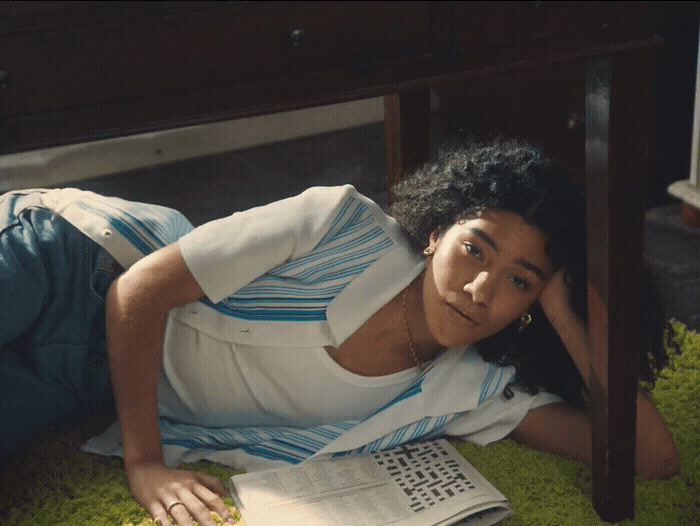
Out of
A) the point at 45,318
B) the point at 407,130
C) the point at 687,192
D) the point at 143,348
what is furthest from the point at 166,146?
the point at 687,192

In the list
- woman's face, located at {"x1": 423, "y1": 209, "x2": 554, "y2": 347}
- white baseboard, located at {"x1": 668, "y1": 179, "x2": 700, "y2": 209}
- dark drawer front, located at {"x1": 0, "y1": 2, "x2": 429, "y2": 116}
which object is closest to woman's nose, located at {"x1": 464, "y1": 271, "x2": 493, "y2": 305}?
woman's face, located at {"x1": 423, "y1": 209, "x2": 554, "y2": 347}

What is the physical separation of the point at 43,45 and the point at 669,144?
1814 mm

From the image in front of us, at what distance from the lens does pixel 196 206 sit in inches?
81.0

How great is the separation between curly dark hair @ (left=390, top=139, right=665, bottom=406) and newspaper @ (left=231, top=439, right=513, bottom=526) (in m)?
0.19

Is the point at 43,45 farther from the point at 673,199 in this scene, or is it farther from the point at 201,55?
the point at 673,199

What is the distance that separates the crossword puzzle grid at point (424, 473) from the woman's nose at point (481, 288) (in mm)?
212

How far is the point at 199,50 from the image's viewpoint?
2.54 feet

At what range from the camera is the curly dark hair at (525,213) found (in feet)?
3.79

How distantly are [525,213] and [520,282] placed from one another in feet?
0.29

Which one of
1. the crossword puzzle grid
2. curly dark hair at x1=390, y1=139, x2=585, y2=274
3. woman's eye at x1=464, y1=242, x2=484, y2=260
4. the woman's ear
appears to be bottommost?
the crossword puzzle grid

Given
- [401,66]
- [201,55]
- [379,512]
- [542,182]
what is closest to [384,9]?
[401,66]

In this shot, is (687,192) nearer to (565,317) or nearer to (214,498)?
(565,317)

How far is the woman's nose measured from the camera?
1.08 m

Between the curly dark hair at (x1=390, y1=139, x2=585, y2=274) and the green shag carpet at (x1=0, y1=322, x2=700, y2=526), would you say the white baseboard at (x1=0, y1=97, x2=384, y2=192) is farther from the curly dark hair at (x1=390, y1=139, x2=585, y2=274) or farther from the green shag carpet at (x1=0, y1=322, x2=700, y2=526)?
the green shag carpet at (x1=0, y1=322, x2=700, y2=526)
